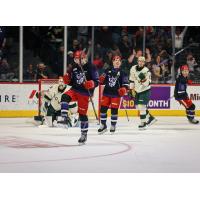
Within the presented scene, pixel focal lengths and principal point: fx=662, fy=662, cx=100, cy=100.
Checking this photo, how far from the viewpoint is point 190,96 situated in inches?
479

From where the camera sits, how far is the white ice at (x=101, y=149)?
21.2 ft

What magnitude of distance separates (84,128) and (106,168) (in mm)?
1591

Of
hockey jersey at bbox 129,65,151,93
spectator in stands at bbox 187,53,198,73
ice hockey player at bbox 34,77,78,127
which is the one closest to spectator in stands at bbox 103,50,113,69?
spectator in stands at bbox 187,53,198,73

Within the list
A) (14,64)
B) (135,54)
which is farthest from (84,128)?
(135,54)

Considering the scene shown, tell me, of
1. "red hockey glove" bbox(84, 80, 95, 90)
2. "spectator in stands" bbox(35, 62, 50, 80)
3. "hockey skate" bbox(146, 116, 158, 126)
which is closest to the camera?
"red hockey glove" bbox(84, 80, 95, 90)

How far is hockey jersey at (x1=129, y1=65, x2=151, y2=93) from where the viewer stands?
984 cm

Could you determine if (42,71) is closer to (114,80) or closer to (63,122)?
(63,122)

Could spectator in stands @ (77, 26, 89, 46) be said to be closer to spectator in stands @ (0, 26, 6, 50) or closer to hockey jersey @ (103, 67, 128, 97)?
spectator in stands @ (0, 26, 6, 50)

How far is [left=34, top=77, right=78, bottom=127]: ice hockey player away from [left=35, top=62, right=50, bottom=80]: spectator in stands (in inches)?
75.7

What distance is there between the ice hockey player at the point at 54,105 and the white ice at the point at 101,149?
26 cm

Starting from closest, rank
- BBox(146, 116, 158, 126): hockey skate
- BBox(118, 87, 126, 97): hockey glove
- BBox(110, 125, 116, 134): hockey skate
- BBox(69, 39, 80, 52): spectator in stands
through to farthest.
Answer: BBox(118, 87, 126, 97): hockey glove, BBox(110, 125, 116, 134): hockey skate, BBox(146, 116, 158, 126): hockey skate, BBox(69, 39, 80, 52): spectator in stands

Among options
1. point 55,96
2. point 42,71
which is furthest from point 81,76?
point 42,71

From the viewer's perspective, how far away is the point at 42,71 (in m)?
12.0

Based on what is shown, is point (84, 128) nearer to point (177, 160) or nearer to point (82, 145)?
point (82, 145)
